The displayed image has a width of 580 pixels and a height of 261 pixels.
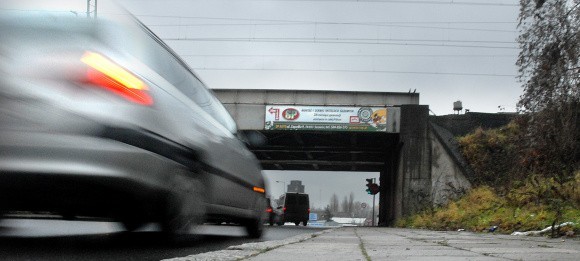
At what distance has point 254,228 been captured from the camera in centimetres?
807

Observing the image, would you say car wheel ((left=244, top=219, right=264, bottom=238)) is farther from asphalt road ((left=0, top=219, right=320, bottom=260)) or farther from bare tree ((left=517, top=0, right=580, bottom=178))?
bare tree ((left=517, top=0, right=580, bottom=178))

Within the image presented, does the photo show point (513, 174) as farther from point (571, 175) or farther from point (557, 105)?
point (557, 105)

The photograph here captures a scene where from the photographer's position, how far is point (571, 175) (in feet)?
40.4

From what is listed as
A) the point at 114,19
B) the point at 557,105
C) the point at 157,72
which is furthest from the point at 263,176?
the point at 557,105

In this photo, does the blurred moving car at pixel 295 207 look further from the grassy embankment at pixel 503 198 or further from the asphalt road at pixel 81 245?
the asphalt road at pixel 81 245

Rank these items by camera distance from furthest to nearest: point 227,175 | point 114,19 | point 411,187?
point 411,187 < point 227,175 < point 114,19

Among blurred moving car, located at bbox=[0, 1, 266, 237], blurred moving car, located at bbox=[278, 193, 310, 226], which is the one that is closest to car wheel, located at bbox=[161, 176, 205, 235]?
blurred moving car, located at bbox=[0, 1, 266, 237]

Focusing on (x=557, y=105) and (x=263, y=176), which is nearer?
(x=263, y=176)

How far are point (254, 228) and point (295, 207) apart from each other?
28.4 m

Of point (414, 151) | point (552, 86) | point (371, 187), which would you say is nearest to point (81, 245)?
point (552, 86)

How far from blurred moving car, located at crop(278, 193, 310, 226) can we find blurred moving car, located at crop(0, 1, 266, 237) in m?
31.1

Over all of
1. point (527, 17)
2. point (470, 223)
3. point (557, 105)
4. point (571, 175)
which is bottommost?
point (470, 223)

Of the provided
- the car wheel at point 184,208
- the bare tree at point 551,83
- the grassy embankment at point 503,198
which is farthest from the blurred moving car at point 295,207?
Answer: the car wheel at point 184,208

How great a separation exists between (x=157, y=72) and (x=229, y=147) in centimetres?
176
